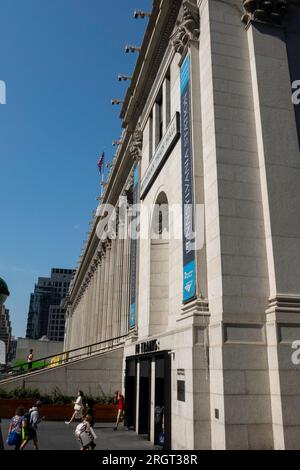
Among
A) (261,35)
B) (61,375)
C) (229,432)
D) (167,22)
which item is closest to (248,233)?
(229,432)

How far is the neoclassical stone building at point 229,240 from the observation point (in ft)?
37.9

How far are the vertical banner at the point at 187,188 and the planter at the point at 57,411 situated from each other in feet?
38.9

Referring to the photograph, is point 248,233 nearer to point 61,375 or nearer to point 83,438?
point 83,438

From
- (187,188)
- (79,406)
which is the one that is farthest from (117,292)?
(187,188)

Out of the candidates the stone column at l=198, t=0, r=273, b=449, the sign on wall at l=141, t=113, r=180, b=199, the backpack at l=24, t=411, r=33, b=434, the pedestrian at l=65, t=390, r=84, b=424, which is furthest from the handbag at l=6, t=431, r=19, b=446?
the sign on wall at l=141, t=113, r=180, b=199

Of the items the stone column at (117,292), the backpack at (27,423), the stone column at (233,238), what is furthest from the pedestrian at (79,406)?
the stone column at (117,292)

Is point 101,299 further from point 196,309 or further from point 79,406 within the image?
point 196,309

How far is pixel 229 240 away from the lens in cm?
1295

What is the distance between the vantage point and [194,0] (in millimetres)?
17531

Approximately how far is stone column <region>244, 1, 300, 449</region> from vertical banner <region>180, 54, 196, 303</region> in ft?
8.75

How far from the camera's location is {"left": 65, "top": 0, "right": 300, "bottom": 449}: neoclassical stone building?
11562 millimetres

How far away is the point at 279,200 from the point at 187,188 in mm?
3733

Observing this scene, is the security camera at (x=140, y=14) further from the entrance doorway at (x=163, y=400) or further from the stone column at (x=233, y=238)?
the entrance doorway at (x=163, y=400)

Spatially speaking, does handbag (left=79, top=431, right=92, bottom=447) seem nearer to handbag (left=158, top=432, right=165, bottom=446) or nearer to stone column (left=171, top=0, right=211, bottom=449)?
stone column (left=171, top=0, right=211, bottom=449)
